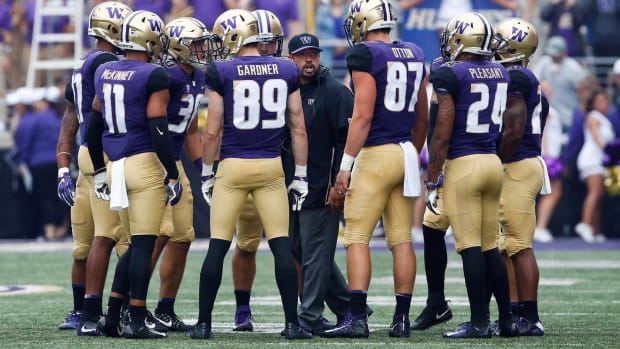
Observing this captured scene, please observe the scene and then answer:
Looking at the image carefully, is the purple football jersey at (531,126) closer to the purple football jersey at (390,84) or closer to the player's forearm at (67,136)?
the purple football jersey at (390,84)

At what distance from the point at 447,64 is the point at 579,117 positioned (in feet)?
30.7

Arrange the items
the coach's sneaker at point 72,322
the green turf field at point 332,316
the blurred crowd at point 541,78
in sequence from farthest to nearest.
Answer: the blurred crowd at point 541,78 < the coach's sneaker at point 72,322 < the green turf field at point 332,316

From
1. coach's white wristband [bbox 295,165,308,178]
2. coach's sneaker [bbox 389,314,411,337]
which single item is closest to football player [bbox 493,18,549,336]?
coach's sneaker [bbox 389,314,411,337]

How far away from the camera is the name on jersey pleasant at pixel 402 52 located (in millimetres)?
8680

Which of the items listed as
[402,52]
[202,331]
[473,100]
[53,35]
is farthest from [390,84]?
[53,35]

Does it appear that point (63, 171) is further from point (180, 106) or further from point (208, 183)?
point (208, 183)

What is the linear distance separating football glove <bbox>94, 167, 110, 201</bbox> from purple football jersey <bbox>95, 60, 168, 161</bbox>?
0.18 m

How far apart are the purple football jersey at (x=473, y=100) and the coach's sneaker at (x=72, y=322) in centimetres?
270

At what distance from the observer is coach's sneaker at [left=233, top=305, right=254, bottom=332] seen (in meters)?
9.08

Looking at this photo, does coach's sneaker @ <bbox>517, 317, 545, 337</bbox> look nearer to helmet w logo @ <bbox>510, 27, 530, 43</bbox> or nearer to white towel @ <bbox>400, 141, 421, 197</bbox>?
white towel @ <bbox>400, 141, 421, 197</bbox>

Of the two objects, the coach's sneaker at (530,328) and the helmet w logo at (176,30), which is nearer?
the coach's sneaker at (530,328)

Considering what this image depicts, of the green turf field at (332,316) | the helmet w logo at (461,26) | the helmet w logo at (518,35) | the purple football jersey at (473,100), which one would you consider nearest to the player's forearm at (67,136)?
the green turf field at (332,316)

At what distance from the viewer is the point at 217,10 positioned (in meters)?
18.5

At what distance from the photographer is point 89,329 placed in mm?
8781
